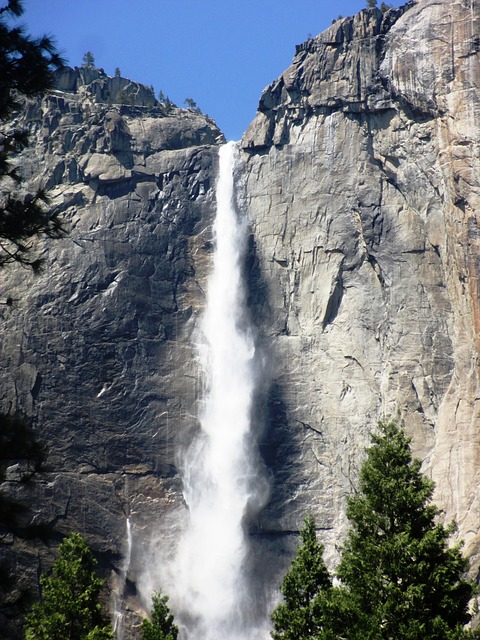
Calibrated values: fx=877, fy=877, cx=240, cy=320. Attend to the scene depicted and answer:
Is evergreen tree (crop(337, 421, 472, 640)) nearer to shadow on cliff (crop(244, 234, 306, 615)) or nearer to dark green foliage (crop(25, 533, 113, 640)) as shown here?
dark green foliage (crop(25, 533, 113, 640))

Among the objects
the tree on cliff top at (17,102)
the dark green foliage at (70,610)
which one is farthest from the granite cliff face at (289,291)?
the tree on cliff top at (17,102)

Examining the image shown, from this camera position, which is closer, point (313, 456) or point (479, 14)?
point (479, 14)

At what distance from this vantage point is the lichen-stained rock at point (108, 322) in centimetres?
4350

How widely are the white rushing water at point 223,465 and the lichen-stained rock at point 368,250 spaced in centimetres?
140

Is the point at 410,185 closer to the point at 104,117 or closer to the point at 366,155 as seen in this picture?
the point at 366,155

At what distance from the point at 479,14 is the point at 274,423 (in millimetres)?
21800

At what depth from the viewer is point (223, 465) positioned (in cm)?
4519

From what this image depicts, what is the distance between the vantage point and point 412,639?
1702 centimetres

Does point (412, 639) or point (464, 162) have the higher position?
point (464, 162)

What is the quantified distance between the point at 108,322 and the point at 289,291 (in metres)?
9.54

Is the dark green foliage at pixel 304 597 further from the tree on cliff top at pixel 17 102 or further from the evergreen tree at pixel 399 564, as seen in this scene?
the tree on cliff top at pixel 17 102

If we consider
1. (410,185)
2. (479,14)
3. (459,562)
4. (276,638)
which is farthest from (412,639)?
(479,14)

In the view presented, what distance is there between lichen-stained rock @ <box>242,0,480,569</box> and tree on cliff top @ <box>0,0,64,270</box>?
27867 mm

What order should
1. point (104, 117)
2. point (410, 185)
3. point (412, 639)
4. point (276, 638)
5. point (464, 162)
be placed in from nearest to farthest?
point (412, 639)
point (276, 638)
point (464, 162)
point (410, 185)
point (104, 117)
